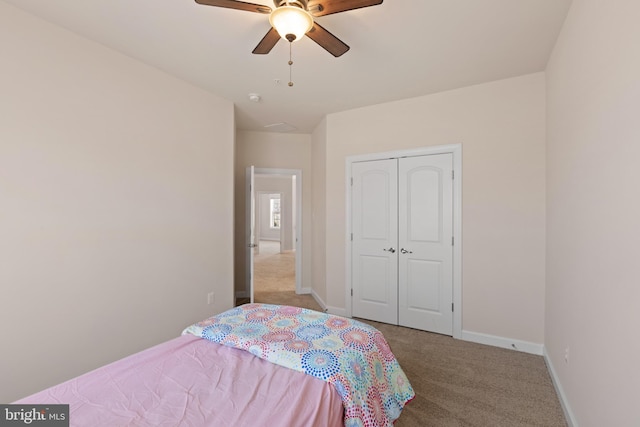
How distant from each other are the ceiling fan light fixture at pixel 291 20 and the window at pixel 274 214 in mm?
10542

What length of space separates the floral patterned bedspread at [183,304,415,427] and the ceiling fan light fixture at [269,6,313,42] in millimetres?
1709

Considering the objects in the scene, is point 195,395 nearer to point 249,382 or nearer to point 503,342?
point 249,382

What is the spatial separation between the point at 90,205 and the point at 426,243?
3.29 meters

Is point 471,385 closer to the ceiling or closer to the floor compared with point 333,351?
closer to the floor

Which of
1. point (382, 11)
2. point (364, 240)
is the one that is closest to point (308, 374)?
point (382, 11)

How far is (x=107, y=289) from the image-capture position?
248 centimetres

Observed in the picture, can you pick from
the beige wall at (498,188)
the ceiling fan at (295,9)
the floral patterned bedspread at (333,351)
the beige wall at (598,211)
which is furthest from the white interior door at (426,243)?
the ceiling fan at (295,9)

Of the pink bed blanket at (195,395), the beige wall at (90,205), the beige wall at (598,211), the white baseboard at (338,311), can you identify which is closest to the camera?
the pink bed blanket at (195,395)

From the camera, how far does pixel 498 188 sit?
120 inches

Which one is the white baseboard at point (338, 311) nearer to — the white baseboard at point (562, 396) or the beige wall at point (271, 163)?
the beige wall at point (271, 163)

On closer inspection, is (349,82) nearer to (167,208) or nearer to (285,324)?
(167,208)

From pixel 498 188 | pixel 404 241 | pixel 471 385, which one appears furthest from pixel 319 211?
pixel 471 385

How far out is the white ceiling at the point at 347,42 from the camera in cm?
203

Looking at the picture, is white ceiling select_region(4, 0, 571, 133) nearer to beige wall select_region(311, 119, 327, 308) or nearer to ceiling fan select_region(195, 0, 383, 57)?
ceiling fan select_region(195, 0, 383, 57)
